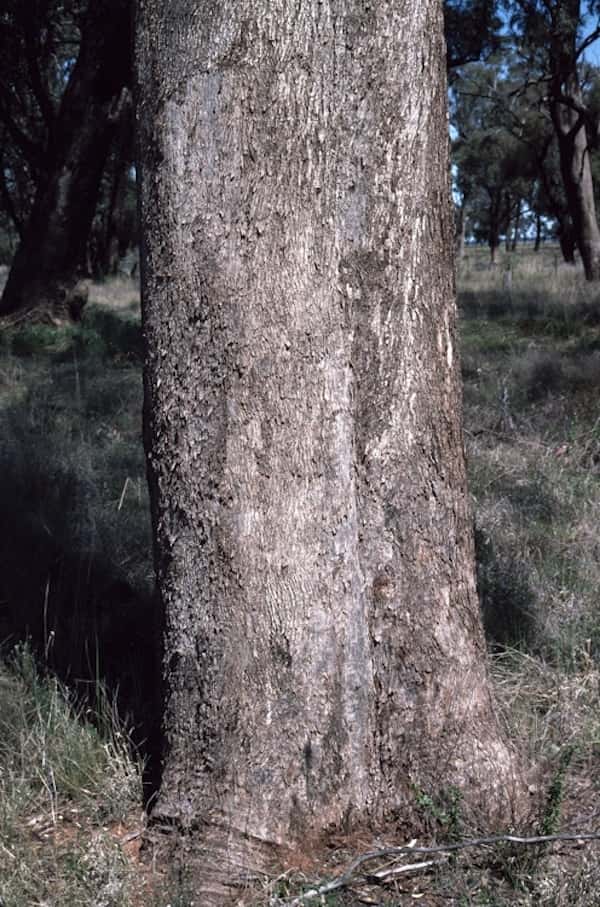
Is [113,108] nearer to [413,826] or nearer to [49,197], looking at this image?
[49,197]

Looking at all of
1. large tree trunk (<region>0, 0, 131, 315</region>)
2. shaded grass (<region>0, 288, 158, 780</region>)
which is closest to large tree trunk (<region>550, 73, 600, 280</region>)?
large tree trunk (<region>0, 0, 131, 315</region>)

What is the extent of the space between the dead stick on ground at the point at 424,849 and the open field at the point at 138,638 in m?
0.03

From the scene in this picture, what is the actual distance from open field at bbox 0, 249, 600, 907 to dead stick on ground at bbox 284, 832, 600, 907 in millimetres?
28

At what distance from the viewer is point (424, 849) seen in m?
2.28

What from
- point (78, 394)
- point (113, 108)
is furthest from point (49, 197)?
point (78, 394)

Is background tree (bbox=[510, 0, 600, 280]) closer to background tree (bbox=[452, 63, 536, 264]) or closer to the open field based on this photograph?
background tree (bbox=[452, 63, 536, 264])

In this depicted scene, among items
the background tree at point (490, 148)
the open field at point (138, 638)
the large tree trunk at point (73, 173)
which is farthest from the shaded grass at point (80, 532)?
the background tree at point (490, 148)

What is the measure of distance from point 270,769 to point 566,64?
14519mm

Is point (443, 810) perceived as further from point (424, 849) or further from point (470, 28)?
point (470, 28)

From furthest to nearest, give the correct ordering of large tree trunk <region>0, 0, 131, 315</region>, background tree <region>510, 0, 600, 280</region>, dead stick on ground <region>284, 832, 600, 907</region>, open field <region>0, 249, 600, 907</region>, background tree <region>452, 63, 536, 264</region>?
background tree <region>452, 63, 536, 264</region>
background tree <region>510, 0, 600, 280</region>
large tree trunk <region>0, 0, 131, 315</region>
open field <region>0, 249, 600, 907</region>
dead stick on ground <region>284, 832, 600, 907</region>

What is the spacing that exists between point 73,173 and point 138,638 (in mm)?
9015

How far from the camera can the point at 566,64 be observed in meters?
14.6

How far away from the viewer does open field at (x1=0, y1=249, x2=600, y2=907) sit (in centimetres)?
233

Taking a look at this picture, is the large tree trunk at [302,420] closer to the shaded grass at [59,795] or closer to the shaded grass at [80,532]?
the shaded grass at [59,795]
